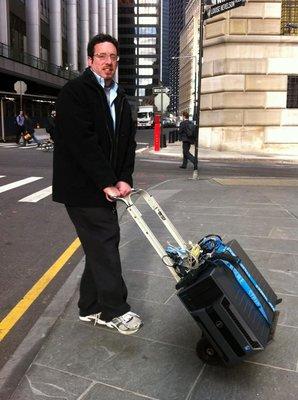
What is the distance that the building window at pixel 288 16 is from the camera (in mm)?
23098

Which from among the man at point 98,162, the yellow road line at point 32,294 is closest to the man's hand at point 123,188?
the man at point 98,162

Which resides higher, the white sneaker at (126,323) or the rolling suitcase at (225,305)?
the rolling suitcase at (225,305)

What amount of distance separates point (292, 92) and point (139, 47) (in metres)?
155

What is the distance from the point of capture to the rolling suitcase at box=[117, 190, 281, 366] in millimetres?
2875

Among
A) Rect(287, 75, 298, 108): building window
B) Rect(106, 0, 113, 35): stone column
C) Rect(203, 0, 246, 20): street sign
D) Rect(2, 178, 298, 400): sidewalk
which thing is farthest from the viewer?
Rect(106, 0, 113, 35): stone column

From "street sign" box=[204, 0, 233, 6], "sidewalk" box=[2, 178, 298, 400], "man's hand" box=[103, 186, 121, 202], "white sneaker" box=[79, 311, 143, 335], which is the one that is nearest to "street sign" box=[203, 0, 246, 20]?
"street sign" box=[204, 0, 233, 6]

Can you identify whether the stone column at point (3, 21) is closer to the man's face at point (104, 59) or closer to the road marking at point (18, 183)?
the road marking at point (18, 183)

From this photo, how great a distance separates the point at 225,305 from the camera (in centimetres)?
287

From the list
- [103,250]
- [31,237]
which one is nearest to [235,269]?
[103,250]

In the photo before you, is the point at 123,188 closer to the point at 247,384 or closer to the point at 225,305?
the point at 225,305

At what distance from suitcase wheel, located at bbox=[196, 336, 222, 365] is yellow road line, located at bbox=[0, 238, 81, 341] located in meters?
1.59

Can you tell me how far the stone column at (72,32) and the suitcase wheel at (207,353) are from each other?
62.1 m

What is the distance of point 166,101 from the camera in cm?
2747

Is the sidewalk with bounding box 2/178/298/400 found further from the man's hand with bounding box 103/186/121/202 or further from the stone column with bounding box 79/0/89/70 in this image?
the stone column with bounding box 79/0/89/70
